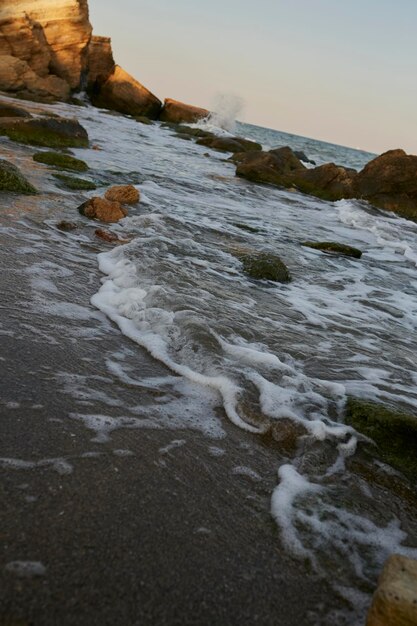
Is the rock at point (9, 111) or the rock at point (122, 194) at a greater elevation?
→ the rock at point (9, 111)

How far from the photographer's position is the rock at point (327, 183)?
19.1 metres

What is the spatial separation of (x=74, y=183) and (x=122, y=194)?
0.99 meters

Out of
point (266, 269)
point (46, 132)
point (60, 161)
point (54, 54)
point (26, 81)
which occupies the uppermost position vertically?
point (54, 54)

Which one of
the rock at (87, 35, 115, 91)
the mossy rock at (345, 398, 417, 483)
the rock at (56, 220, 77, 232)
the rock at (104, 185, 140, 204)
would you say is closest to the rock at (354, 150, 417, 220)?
the rock at (104, 185, 140, 204)

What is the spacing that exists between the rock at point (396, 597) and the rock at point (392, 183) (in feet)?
61.1

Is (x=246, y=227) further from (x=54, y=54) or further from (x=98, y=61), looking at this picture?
(x=98, y=61)

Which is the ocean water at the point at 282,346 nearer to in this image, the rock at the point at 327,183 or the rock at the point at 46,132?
the rock at the point at 46,132

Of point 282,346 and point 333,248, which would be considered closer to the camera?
point 282,346

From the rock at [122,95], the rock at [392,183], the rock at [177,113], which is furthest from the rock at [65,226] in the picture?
the rock at [177,113]

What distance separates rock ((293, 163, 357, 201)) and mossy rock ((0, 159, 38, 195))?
1401 centimetres

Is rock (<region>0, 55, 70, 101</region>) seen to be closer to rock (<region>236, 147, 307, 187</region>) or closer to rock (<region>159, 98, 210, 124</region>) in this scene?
rock (<region>159, 98, 210, 124</region>)

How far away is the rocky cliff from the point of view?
93.6 feet

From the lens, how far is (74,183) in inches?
344

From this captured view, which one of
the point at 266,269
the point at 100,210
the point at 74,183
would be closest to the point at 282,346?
the point at 266,269
